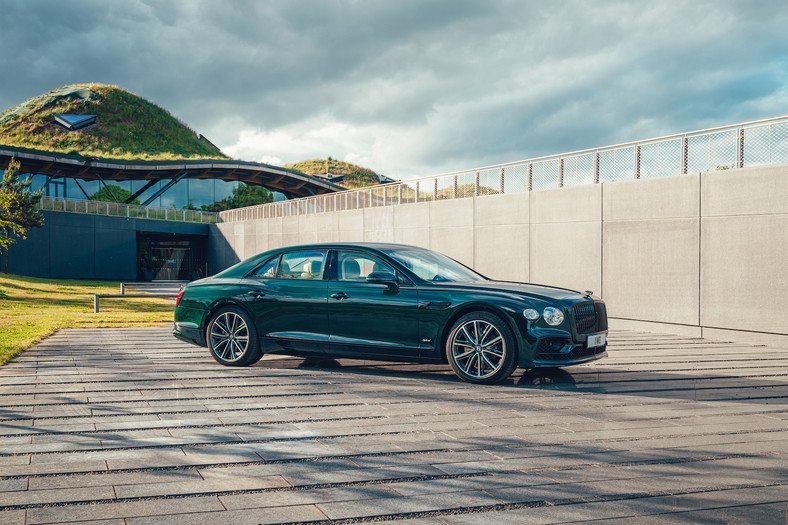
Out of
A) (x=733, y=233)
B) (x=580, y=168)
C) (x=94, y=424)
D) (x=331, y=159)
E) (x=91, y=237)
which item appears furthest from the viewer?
(x=331, y=159)

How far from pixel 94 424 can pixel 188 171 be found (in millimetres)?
56459

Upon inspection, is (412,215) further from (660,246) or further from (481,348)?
(481,348)

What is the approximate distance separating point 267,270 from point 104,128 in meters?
84.5

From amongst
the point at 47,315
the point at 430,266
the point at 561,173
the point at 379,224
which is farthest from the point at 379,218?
the point at 430,266

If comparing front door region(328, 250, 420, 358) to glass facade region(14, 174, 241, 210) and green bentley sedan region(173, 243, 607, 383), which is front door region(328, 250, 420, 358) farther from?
glass facade region(14, 174, 241, 210)

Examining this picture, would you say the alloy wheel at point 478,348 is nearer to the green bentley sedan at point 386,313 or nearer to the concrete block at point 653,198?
the green bentley sedan at point 386,313

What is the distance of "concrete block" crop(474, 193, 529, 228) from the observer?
55.3ft

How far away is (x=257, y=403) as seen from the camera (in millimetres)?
5953

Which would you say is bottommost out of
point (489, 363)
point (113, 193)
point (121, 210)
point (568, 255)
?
point (489, 363)

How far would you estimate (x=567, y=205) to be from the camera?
50.4 feet

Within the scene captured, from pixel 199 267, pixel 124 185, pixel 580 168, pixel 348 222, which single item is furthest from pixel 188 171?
pixel 580 168

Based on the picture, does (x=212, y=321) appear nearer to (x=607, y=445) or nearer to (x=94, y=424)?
(x=94, y=424)

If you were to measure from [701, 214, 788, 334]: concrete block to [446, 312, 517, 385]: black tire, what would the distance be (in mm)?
6772

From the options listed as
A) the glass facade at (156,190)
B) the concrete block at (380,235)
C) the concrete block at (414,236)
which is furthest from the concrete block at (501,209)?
the glass facade at (156,190)
